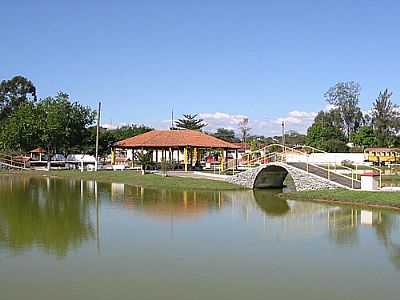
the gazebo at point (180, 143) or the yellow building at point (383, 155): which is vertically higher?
the gazebo at point (180, 143)

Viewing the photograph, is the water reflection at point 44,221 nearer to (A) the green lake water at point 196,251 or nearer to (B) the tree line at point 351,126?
(A) the green lake water at point 196,251

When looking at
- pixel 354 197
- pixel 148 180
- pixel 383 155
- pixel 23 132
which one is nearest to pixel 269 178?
pixel 148 180

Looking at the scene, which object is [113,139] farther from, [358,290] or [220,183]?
[358,290]

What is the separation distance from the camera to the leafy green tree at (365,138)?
5906cm

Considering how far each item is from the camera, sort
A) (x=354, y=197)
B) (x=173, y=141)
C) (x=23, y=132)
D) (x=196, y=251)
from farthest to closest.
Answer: (x=23, y=132) < (x=173, y=141) < (x=354, y=197) < (x=196, y=251)

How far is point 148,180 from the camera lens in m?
31.1

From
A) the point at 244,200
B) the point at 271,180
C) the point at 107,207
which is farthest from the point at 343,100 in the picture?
the point at 107,207

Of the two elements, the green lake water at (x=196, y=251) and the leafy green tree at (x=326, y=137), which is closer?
the green lake water at (x=196, y=251)

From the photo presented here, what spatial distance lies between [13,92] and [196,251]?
193 feet

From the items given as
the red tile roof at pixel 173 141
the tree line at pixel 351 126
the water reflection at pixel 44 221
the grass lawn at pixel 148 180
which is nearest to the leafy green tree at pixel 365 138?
the tree line at pixel 351 126

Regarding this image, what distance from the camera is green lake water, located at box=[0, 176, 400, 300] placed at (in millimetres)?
8734

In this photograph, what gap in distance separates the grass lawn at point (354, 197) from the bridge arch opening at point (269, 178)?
5084 mm

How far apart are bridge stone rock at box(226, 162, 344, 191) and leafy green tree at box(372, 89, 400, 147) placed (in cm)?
3450

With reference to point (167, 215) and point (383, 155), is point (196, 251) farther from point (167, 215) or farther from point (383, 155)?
point (383, 155)
